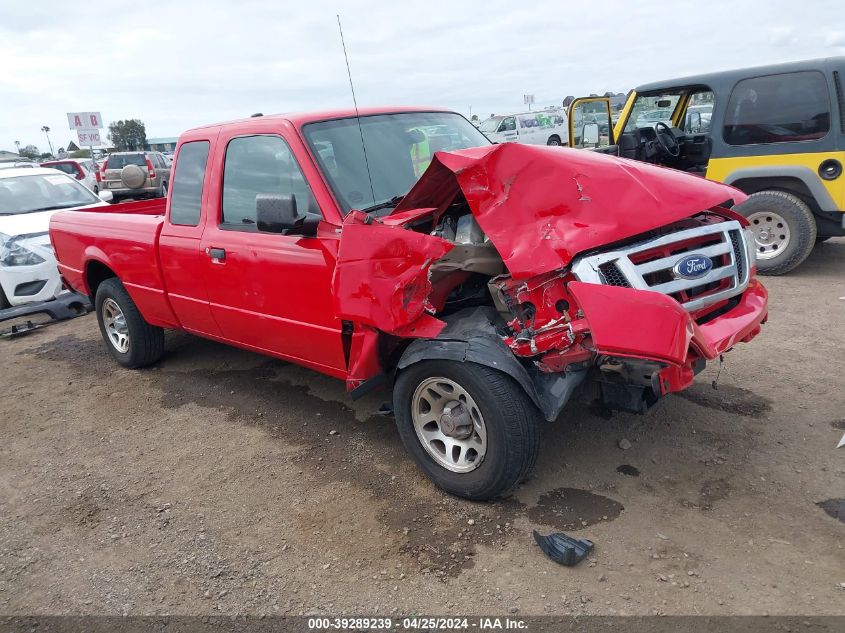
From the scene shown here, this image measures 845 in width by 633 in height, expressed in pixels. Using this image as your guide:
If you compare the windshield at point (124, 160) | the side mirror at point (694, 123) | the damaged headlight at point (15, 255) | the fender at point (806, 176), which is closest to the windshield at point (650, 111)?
the side mirror at point (694, 123)

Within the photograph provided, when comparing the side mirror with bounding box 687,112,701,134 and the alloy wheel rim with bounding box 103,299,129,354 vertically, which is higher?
the side mirror with bounding box 687,112,701,134

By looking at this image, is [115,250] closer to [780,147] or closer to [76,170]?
[780,147]

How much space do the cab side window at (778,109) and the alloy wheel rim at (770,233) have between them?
31.0 inches

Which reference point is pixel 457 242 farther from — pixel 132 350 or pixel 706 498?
pixel 132 350

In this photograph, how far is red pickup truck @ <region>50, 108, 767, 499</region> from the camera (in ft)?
8.84

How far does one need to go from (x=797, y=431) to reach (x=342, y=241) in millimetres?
2800

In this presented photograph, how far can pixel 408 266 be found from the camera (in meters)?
2.87

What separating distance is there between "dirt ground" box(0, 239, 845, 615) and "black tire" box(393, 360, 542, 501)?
156 mm

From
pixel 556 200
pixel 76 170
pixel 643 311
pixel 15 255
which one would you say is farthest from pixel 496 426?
pixel 76 170

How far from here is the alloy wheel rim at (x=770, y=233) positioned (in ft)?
21.3

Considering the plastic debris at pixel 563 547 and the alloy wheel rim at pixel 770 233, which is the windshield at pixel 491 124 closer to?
the alloy wheel rim at pixel 770 233

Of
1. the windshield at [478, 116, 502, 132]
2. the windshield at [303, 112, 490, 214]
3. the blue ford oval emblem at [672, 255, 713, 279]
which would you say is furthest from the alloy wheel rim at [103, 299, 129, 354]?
the windshield at [478, 116, 502, 132]

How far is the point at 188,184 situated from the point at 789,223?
5.86 m

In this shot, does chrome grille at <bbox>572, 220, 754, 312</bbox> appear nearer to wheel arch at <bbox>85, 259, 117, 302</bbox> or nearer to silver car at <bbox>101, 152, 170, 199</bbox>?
wheel arch at <bbox>85, 259, 117, 302</bbox>
